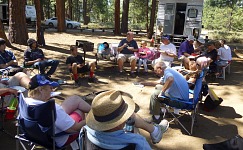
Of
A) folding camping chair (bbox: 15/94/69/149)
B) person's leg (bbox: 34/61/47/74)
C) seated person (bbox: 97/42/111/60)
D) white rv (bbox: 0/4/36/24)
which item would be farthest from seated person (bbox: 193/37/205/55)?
white rv (bbox: 0/4/36/24)

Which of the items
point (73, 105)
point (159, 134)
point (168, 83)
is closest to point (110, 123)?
point (159, 134)

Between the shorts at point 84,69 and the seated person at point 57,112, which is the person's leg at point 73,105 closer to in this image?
the seated person at point 57,112

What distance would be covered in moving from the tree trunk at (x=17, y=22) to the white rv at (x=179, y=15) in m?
6.64

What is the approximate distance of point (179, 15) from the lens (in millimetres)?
13891

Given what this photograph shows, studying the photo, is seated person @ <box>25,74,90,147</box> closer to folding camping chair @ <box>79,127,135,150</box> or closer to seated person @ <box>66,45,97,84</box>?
folding camping chair @ <box>79,127,135,150</box>

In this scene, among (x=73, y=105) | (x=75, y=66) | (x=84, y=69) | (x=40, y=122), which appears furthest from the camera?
(x=84, y=69)

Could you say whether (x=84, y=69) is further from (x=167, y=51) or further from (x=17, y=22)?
(x=17, y=22)

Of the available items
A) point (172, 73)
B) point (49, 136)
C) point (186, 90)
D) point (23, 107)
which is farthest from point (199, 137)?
point (23, 107)

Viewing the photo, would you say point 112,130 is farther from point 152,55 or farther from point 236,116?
point 152,55

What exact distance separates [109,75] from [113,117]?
5.25m

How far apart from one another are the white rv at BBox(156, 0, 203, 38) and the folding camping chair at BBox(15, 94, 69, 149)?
10.7m

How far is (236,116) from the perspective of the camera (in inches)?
178

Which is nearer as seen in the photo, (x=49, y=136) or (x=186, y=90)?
(x=49, y=136)

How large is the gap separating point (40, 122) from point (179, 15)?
41.9ft
